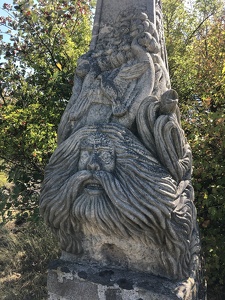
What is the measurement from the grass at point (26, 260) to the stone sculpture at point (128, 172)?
2.22 meters

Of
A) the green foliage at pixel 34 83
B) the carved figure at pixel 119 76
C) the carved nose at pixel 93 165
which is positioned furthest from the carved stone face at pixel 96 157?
the green foliage at pixel 34 83

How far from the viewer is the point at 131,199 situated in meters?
1.98

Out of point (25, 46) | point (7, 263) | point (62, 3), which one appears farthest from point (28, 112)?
point (7, 263)

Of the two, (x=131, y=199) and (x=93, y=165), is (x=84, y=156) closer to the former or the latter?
(x=93, y=165)

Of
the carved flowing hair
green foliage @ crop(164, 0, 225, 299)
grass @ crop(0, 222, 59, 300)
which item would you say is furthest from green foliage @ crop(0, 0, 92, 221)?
the carved flowing hair

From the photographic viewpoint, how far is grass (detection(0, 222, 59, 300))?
13.8ft

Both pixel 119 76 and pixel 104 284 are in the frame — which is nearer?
pixel 104 284

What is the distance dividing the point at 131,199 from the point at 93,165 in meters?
0.33

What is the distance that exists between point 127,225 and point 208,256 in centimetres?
186

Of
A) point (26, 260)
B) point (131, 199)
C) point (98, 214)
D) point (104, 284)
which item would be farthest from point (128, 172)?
point (26, 260)

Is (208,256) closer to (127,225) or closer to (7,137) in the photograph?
(127,225)

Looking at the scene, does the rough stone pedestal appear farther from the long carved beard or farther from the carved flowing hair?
the long carved beard

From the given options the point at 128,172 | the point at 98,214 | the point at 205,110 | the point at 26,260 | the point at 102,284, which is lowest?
the point at 26,260

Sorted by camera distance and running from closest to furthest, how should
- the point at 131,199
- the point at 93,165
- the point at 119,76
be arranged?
the point at 131,199, the point at 93,165, the point at 119,76
